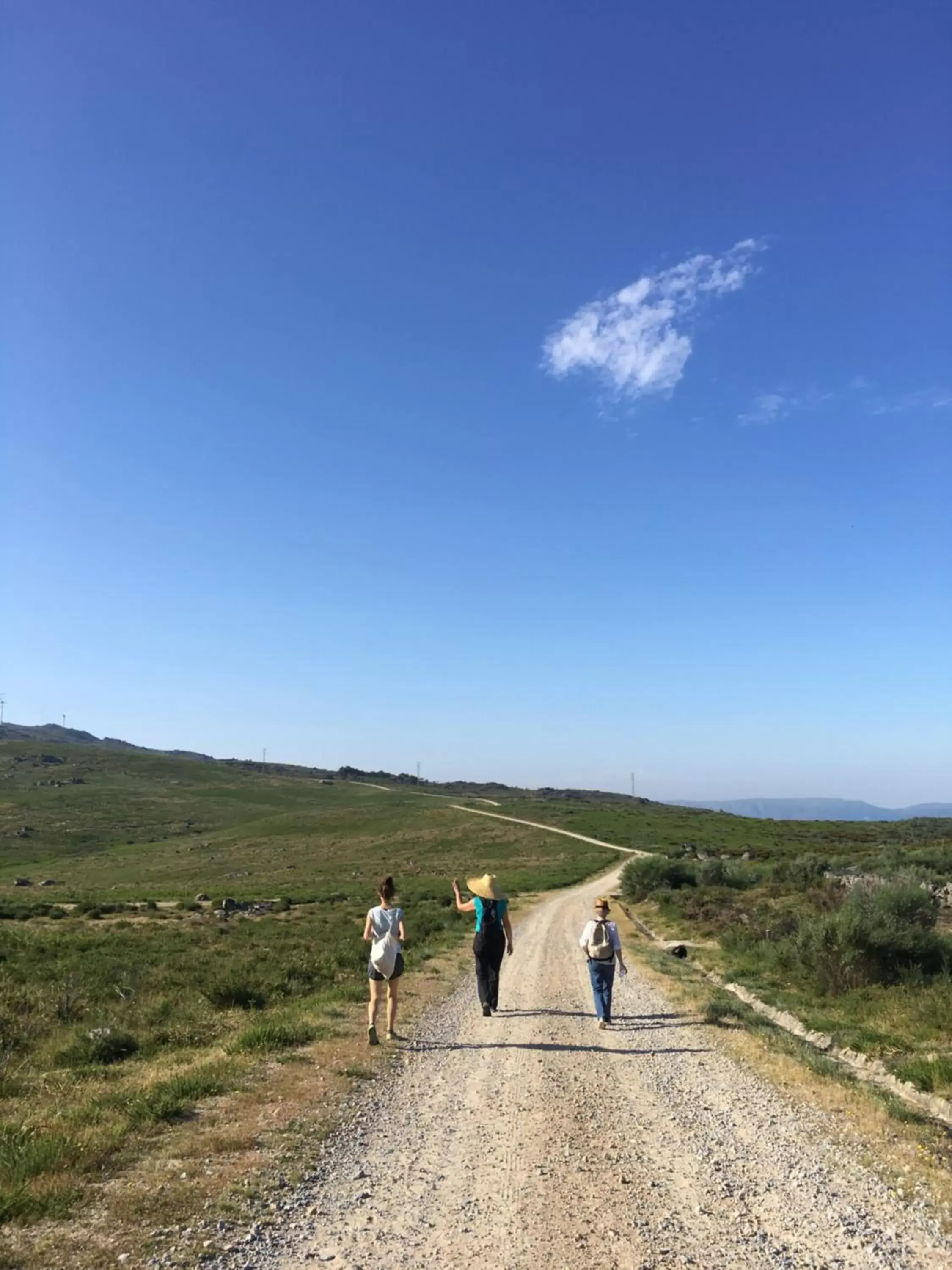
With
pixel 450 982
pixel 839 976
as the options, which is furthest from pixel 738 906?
pixel 450 982

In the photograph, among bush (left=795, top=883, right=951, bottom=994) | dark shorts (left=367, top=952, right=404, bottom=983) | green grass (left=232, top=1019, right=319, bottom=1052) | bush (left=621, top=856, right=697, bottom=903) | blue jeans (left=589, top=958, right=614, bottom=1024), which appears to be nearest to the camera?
green grass (left=232, top=1019, right=319, bottom=1052)

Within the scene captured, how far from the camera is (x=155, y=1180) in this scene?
6.08 metres

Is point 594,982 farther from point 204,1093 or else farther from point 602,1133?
point 204,1093

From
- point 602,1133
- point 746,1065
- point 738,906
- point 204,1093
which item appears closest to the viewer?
point 602,1133

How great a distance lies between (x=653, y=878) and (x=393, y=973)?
3126 cm

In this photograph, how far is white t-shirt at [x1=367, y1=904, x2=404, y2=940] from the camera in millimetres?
10875

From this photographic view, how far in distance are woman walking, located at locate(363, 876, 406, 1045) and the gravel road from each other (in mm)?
751

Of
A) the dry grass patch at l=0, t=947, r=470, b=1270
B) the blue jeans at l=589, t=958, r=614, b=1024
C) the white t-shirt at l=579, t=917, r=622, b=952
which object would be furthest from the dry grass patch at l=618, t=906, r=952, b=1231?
the dry grass patch at l=0, t=947, r=470, b=1270

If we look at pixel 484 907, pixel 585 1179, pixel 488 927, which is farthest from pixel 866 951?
pixel 585 1179

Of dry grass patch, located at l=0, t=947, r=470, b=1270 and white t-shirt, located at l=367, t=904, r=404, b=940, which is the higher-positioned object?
white t-shirt, located at l=367, t=904, r=404, b=940

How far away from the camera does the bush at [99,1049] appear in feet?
35.3

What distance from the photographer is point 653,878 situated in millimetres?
39062

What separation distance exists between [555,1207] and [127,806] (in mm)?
136278

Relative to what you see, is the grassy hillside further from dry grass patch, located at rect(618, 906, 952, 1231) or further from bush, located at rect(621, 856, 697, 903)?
bush, located at rect(621, 856, 697, 903)
